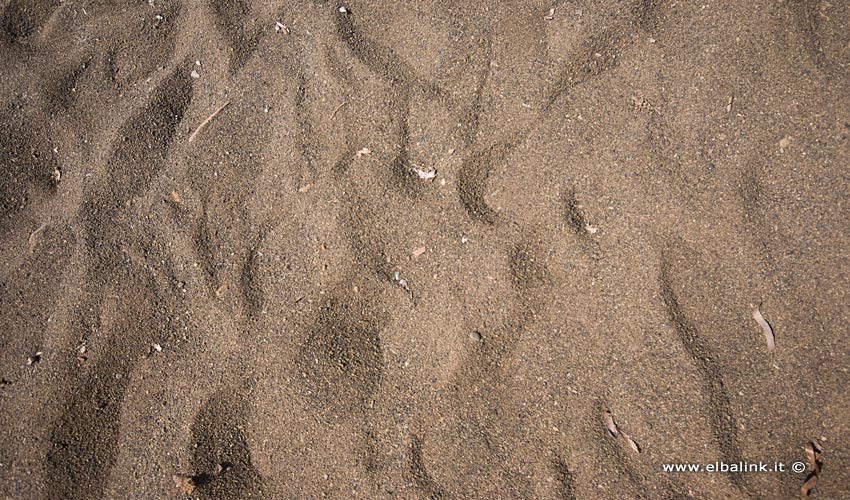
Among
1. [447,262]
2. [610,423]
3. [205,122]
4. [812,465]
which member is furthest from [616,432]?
[205,122]

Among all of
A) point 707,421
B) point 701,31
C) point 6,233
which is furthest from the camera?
point 6,233

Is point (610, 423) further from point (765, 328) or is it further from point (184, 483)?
point (184, 483)

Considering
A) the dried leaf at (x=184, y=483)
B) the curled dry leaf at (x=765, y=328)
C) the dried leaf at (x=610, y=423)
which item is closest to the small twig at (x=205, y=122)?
the dried leaf at (x=184, y=483)

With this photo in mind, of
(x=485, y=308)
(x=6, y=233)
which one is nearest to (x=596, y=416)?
(x=485, y=308)

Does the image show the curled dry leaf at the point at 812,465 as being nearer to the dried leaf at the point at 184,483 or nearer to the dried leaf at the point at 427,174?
the dried leaf at the point at 427,174

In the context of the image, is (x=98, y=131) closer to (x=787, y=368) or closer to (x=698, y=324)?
(x=698, y=324)

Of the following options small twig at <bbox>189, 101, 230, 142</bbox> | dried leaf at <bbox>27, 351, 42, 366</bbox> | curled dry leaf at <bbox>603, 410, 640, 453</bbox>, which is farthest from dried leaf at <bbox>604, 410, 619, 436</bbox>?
dried leaf at <bbox>27, 351, 42, 366</bbox>
